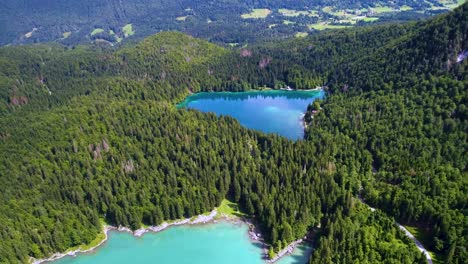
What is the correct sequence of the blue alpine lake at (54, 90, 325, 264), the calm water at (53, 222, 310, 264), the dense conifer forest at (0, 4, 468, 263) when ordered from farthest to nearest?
the calm water at (53, 222, 310, 264), the blue alpine lake at (54, 90, 325, 264), the dense conifer forest at (0, 4, 468, 263)

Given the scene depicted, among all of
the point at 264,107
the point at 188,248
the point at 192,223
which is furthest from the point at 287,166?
the point at 264,107

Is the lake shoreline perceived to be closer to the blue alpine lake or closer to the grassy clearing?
the blue alpine lake

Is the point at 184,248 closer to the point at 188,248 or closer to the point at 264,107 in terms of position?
the point at 188,248

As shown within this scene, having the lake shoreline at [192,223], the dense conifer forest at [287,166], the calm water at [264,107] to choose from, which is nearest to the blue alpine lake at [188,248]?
the lake shoreline at [192,223]

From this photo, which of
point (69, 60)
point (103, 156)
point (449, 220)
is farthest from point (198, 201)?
point (69, 60)

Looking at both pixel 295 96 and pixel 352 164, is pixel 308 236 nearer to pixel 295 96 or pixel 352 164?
pixel 352 164

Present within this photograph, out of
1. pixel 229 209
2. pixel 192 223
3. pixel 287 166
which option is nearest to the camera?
pixel 192 223

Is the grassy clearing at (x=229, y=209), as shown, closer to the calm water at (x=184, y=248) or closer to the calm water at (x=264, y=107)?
the calm water at (x=184, y=248)

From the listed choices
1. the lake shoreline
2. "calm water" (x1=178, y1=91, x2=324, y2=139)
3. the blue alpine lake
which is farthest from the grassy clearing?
"calm water" (x1=178, y1=91, x2=324, y2=139)
